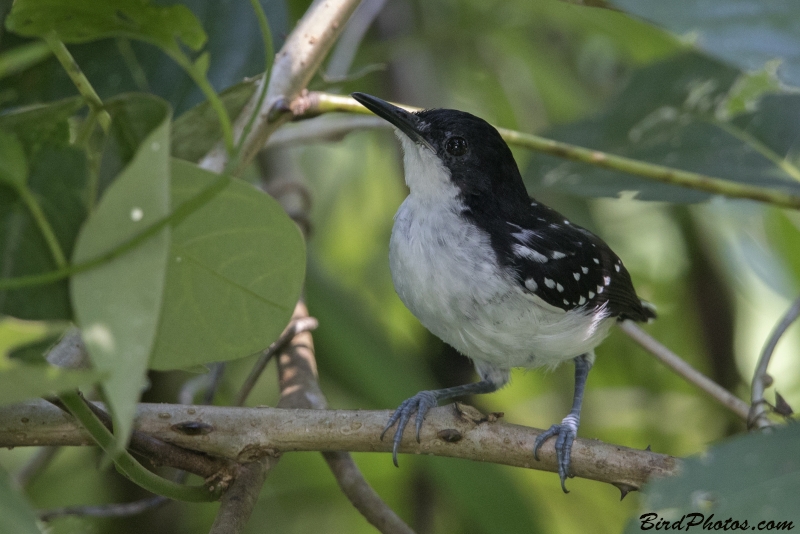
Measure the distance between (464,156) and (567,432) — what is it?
1107mm

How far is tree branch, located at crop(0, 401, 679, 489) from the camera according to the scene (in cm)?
161

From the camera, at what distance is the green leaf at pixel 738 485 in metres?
1.02

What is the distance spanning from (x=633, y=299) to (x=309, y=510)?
1.67 meters

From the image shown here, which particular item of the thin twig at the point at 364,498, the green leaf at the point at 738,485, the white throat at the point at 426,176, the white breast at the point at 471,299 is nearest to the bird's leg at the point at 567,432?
the white breast at the point at 471,299

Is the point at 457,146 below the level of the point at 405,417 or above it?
above

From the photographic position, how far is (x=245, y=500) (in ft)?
5.40

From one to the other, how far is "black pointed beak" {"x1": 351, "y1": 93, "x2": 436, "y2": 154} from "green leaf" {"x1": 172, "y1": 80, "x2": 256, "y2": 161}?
485mm

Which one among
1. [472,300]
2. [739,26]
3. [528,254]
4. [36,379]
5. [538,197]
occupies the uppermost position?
[739,26]

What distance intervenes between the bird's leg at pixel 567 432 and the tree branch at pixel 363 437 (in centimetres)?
4

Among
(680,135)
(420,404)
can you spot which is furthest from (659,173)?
(420,404)

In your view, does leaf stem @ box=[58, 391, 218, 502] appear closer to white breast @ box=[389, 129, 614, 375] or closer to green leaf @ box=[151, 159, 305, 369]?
green leaf @ box=[151, 159, 305, 369]

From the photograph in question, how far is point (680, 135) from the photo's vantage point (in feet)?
9.22

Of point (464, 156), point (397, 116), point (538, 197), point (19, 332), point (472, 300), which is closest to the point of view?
point (19, 332)

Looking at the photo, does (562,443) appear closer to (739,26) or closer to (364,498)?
(364,498)
